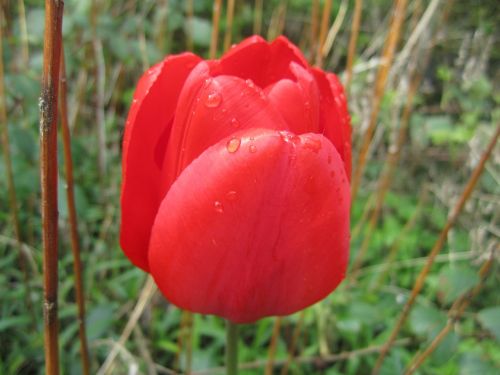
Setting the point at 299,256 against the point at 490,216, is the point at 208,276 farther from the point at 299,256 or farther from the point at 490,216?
the point at 490,216

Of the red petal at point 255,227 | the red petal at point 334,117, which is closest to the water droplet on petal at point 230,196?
the red petal at point 255,227

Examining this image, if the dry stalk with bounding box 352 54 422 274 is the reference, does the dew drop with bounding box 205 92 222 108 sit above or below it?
above

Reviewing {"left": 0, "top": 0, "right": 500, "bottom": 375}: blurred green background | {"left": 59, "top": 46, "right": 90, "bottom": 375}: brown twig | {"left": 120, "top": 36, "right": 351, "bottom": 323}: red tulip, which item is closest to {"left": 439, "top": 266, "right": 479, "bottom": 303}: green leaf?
{"left": 0, "top": 0, "right": 500, "bottom": 375}: blurred green background

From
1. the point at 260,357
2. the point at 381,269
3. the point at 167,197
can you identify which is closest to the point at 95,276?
the point at 260,357

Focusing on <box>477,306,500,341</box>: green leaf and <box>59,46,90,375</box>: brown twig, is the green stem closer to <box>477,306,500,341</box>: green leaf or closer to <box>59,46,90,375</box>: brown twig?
<box>59,46,90,375</box>: brown twig

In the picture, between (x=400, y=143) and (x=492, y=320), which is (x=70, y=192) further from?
(x=400, y=143)

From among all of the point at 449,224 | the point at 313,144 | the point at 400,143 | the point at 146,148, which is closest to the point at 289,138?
the point at 313,144

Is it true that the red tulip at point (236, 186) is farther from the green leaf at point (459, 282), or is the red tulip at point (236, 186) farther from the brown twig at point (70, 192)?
the green leaf at point (459, 282)
